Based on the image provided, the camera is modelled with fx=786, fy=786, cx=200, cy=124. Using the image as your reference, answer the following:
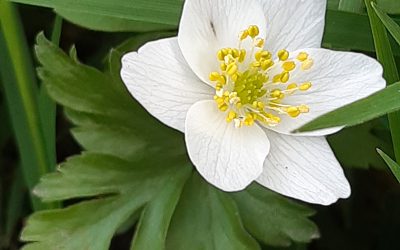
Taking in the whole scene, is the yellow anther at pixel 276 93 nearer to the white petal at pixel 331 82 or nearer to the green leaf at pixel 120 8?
the white petal at pixel 331 82

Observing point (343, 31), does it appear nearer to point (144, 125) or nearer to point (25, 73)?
point (144, 125)

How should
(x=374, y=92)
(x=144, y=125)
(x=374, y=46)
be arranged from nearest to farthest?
(x=374, y=92) < (x=374, y=46) < (x=144, y=125)

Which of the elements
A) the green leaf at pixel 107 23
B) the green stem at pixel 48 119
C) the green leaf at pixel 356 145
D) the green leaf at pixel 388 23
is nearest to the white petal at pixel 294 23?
the green leaf at pixel 388 23

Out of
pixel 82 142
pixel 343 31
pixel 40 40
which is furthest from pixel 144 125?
pixel 343 31

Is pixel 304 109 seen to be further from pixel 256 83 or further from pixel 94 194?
pixel 94 194

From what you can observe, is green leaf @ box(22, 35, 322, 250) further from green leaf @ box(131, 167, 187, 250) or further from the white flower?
the white flower

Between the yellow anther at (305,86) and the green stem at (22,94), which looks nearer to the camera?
the yellow anther at (305,86)

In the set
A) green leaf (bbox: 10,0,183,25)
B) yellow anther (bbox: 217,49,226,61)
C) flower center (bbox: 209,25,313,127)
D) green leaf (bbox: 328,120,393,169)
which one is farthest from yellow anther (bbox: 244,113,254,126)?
green leaf (bbox: 328,120,393,169)
